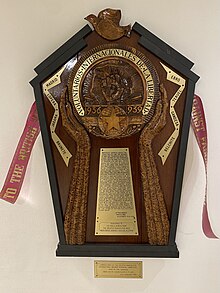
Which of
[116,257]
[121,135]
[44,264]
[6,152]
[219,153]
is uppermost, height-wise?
[219,153]

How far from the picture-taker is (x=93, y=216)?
1.25 meters

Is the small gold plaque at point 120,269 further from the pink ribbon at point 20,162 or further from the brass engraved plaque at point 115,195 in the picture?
the pink ribbon at point 20,162

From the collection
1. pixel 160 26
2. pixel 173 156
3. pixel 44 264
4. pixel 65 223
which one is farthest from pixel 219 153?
pixel 44 264

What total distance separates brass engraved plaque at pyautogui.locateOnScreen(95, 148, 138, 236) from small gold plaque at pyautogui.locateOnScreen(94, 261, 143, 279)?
0.40 ft

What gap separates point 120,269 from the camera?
1290mm

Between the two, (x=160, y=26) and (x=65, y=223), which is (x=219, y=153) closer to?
(x=160, y=26)

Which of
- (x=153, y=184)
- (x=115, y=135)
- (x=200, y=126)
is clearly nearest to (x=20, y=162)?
(x=115, y=135)

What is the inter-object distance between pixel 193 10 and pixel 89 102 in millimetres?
450

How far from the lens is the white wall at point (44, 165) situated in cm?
123

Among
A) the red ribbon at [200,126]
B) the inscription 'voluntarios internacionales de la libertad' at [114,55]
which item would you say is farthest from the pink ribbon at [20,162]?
the red ribbon at [200,126]

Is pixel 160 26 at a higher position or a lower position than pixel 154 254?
higher

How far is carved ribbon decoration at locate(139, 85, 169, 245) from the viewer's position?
3.97 feet

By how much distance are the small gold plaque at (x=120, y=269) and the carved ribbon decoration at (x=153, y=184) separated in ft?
0.39

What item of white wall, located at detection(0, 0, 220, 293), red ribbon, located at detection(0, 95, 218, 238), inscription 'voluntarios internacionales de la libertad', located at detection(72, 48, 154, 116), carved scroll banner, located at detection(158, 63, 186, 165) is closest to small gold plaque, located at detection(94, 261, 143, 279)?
white wall, located at detection(0, 0, 220, 293)
